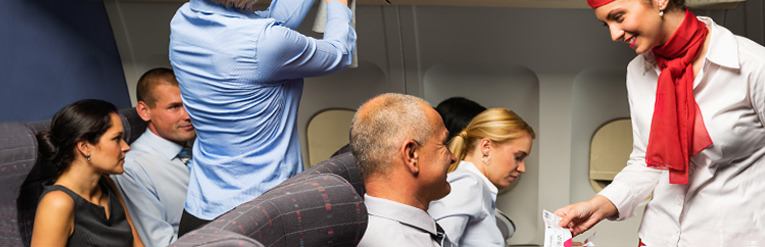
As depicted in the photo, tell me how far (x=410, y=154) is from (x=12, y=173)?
4.59 feet

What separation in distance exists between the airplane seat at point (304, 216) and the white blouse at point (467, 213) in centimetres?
66

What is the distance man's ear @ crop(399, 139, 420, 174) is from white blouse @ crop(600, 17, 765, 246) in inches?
26.5

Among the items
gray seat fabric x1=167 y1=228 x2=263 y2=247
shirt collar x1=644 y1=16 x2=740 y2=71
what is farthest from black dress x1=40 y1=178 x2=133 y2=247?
shirt collar x1=644 y1=16 x2=740 y2=71

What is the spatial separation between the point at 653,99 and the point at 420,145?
0.72m

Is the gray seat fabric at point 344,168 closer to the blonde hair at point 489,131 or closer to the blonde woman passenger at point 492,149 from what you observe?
the blonde woman passenger at point 492,149

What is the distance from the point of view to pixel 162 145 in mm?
3002

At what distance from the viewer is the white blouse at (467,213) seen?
2.19 metres

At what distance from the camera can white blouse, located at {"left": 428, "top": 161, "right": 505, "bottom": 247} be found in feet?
7.20

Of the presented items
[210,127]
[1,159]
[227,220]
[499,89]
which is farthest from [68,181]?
[499,89]

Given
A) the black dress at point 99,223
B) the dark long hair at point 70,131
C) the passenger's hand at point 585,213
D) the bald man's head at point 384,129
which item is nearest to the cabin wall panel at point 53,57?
the dark long hair at point 70,131

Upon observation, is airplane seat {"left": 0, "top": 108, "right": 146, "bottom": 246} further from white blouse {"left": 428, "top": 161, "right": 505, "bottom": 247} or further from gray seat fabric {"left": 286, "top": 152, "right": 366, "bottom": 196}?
white blouse {"left": 428, "top": 161, "right": 505, "bottom": 247}

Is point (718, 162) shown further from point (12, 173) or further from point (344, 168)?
point (12, 173)

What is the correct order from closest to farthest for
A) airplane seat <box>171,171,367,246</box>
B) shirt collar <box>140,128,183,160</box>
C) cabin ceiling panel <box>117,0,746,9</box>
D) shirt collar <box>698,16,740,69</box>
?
airplane seat <box>171,171,367,246</box>
shirt collar <box>698,16,740,69</box>
cabin ceiling panel <box>117,0,746,9</box>
shirt collar <box>140,128,183,160</box>

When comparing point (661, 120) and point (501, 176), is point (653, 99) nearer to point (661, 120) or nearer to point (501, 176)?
point (661, 120)
